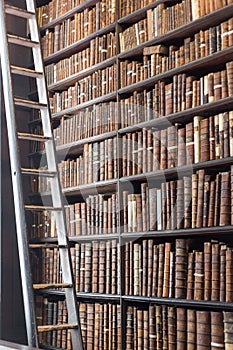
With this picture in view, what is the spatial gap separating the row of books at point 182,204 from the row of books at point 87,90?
689 mm

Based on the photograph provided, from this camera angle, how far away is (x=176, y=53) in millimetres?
3479

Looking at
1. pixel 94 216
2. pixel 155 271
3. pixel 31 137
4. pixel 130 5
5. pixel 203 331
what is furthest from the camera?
pixel 94 216

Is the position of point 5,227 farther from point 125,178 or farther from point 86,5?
point 86,5

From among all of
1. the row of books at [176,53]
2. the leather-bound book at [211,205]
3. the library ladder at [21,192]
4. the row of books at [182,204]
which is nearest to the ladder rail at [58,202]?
the library ladder at [21,192]

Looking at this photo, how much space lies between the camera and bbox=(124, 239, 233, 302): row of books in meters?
3.10

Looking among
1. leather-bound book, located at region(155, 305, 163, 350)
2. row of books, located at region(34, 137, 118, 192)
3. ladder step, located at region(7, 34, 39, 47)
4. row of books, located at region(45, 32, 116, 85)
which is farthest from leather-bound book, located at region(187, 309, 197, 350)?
ladder step, located at region(7, 34, 39, 47)

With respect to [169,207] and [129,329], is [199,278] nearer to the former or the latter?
[169,207]

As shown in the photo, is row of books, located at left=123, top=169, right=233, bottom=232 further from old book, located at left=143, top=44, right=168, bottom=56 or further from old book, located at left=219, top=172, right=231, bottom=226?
old book, located at left=143, top=44, right=168, bottom=56

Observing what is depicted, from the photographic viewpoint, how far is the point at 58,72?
4355 millimetres

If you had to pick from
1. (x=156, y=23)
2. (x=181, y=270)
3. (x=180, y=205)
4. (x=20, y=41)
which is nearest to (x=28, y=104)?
(x=20, y=41)

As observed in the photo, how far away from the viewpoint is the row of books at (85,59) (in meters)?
3.93

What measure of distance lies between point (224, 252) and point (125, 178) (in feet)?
2.69

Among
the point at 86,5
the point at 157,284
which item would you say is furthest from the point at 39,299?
the point at 86,5

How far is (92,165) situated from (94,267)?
62 cm
